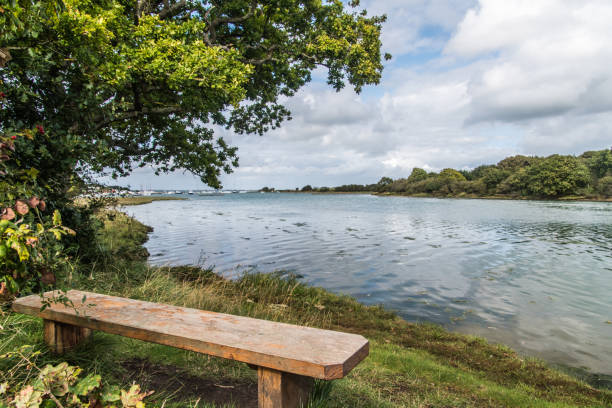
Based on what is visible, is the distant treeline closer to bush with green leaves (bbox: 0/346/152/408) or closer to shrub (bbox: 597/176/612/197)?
shrub (bbox: 597/176/612/197)

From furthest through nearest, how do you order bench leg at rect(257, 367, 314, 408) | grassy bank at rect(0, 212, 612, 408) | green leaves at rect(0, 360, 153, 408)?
grassy bank at rect(0, 212, 612, 408)
bench leg at rect(257, 367, 314, 408)
green leaves at rect(0, 360, 153, 408)

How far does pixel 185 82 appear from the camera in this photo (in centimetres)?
679

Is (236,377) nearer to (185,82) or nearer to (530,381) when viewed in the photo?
(530,381)

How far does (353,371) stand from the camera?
4.35 m

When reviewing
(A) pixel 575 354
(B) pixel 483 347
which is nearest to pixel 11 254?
(B) pixel 483 347

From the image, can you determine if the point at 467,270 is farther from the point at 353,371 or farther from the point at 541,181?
the point at 541,181

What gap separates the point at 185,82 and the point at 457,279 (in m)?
10.5

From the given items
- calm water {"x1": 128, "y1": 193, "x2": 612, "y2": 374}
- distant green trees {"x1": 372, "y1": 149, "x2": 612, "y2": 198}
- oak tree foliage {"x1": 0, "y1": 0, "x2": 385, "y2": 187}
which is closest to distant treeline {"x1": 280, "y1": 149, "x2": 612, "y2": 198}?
distant green trees {"x1": 372, "y1": 149, "x2": 612, "y2": 198}

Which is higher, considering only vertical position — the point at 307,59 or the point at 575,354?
the point at 307,59

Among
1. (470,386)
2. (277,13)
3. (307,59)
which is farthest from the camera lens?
(307,59)

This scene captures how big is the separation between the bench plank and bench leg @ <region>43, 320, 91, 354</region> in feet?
0.68

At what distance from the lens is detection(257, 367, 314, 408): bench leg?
7.11 feet

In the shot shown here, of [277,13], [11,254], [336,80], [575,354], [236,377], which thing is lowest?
[575,354]

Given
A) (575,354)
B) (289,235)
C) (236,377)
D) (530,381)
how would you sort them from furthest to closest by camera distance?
1. (289,235)
2. (575,354)
3. (530,381)
4. (236,377)
